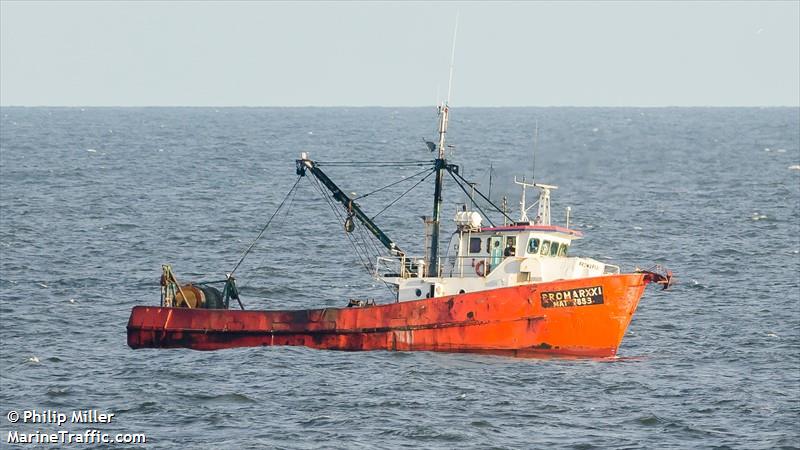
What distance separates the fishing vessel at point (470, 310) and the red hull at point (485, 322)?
0.03 m

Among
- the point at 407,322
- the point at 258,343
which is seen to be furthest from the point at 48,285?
the point at 407,322

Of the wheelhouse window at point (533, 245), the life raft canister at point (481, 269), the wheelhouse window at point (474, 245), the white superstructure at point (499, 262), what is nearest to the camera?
the white superstructure at point (499, 262)

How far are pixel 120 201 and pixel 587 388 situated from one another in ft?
187

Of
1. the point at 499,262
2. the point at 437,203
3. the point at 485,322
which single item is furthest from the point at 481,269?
the point at 437,203

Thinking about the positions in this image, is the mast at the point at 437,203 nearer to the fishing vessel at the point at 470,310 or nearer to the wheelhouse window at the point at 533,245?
the fishing vessel at the point at 470,310

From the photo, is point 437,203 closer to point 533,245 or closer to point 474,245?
point 474,245

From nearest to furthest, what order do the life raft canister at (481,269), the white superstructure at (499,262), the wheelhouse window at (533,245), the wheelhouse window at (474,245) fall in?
1. the white superstructure at (499,262)
2. the wheelhouse window at (533,245)
3. the life raft canister at (481,269)
4. the wheelhouse window at (474,245)

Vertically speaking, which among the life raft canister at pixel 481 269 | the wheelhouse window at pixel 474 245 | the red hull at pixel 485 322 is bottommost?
the red hull at pixel 485 322

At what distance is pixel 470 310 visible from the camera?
147ft

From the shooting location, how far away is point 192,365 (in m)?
43.6

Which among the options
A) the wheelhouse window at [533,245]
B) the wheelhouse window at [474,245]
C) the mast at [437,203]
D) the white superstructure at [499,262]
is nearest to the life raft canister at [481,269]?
the white superstructure at [499,262]

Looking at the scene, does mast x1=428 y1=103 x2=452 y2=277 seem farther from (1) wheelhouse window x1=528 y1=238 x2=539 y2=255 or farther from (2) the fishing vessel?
(1) wheelhouse window x1=528 y1=238 x2=539 y2=255

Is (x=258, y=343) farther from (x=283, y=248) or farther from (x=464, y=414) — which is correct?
(x=283, y=248)

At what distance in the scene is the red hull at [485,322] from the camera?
44.7 m
